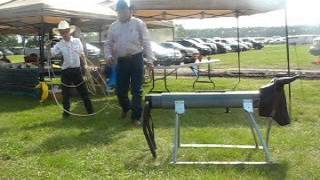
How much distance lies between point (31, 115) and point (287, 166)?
580 cm

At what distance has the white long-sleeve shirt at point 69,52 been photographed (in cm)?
923

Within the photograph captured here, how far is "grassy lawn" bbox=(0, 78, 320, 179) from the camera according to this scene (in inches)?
216

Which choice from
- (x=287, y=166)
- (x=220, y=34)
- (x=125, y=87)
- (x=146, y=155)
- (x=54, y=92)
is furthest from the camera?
(x=220, y=34)

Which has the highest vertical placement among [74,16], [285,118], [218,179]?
[74,16]

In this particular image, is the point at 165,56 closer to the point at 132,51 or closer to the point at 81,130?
the point at 132,51

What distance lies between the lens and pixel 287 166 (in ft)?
18.2

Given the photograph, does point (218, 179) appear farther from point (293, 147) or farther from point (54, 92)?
point (54, 92)

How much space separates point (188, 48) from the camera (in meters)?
36.6

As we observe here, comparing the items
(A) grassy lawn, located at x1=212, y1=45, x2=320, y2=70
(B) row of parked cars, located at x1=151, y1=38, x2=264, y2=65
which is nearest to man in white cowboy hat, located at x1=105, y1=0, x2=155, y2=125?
(A) grassy lawn, located at x1=212, y1=45, x2=320, y2=70

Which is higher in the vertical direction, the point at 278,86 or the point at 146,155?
the point at 278,86

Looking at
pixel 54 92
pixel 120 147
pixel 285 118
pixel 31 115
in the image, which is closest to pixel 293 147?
pixel 285 118

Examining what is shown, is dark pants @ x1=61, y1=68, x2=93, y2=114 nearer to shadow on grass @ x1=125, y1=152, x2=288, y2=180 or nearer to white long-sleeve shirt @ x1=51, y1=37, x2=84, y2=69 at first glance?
white long-sleeve shirt @ x1=51, y1=37, x2=84, y2=69

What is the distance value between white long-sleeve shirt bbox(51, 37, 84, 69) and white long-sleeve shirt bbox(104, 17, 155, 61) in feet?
3.72

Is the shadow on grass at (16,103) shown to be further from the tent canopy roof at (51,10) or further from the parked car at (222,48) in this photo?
the parked car at (222,48)
